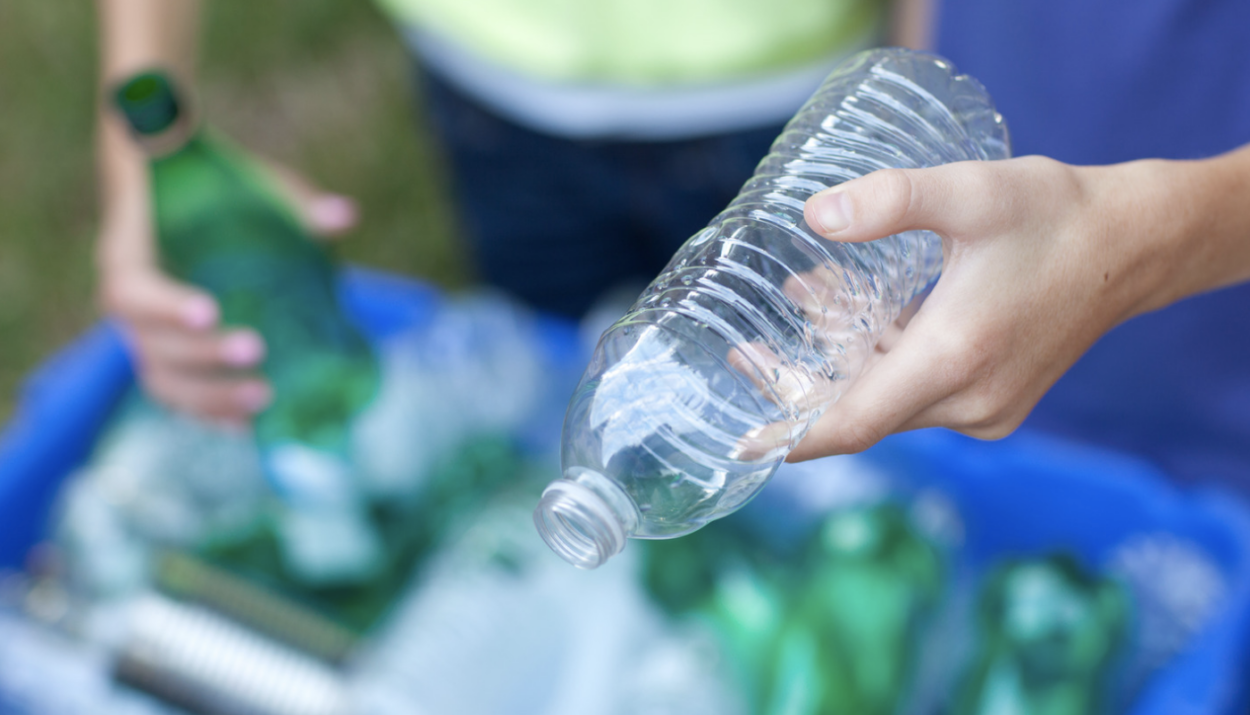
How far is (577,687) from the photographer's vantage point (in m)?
0.87

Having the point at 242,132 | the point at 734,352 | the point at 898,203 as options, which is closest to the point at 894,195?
the point at 898,203

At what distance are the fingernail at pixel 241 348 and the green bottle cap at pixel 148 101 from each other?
0.67 ft

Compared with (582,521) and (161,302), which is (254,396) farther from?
(582,521)

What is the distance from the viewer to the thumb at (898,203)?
43cm

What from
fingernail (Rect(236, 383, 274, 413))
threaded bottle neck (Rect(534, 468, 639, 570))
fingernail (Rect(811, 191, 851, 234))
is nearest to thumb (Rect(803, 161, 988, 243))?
fingernail (Rect(811, 191, 851, 234))

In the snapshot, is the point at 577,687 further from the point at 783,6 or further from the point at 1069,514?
the point at 783,6

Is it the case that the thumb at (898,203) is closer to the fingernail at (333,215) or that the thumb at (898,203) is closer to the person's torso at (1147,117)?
the person's torso at (1147,117)

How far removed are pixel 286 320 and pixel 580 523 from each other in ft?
2.30

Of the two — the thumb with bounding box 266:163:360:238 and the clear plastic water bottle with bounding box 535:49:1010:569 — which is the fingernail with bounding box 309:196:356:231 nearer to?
the thumb with bounding box 266:163:360:238

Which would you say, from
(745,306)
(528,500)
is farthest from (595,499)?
(528,500)

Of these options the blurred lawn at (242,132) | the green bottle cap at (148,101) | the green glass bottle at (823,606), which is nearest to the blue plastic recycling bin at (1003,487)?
the green glass bottle at (823,606)

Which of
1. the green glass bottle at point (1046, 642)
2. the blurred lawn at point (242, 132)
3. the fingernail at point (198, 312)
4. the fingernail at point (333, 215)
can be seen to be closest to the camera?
the green glass bottle at point (1046, 642)

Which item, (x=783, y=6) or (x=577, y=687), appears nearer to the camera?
(x=577, y=687)

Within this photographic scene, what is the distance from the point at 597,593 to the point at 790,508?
23 centimetres
